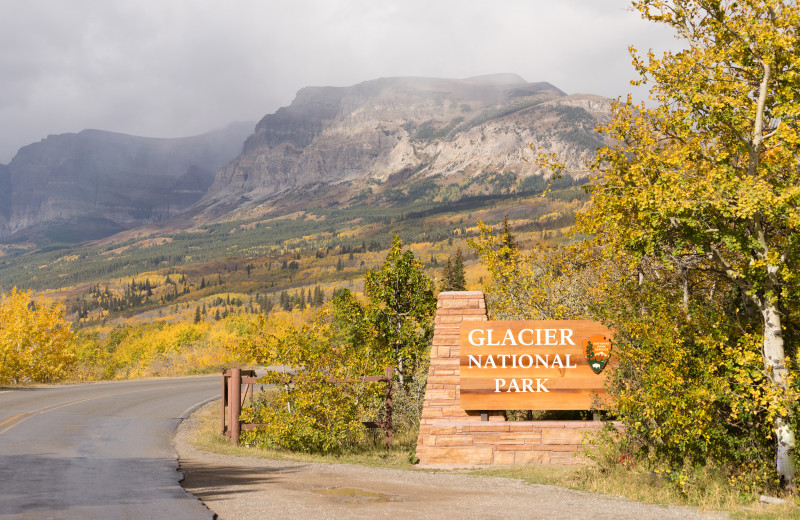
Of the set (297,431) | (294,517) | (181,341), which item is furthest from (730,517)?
(181,341)

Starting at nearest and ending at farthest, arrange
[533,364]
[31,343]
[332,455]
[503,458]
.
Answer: [503,458] < [533,364] < [332,455] < [31,343]

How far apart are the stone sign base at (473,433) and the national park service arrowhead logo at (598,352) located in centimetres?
125

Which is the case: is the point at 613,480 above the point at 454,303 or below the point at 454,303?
below

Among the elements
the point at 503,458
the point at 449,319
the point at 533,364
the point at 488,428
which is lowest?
the point at 503,458

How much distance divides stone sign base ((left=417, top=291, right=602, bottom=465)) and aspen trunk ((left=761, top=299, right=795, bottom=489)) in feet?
12.5

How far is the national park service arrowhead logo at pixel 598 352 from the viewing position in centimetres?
1405

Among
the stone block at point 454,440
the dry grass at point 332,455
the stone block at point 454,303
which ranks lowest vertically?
the dry grass at point 332,455

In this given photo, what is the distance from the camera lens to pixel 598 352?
1412cm

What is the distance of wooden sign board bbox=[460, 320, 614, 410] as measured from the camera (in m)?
14.2

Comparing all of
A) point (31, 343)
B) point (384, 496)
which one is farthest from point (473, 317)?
point (31, 343)

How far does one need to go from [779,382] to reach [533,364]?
201 inches

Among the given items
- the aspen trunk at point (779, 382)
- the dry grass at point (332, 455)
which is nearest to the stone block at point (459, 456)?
the dry grass at point (332, 455)

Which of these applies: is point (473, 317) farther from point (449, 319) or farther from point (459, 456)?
point (459, 456)

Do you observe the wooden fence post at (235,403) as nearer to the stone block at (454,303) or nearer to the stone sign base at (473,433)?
the stone sign base at (473,433)
